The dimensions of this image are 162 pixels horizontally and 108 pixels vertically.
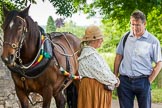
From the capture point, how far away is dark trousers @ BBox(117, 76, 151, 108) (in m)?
4.81

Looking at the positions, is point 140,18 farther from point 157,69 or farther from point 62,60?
point 62,60

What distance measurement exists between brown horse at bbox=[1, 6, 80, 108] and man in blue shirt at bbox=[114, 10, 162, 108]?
Result: 2.84ft

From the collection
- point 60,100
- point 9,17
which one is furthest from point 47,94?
point 9,17

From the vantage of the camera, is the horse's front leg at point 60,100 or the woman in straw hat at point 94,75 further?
the horse's front leg at point 60,100

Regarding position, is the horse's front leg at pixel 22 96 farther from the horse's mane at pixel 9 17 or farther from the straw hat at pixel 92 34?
the straw hat at pixel 92 34

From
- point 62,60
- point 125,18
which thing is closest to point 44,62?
point 62,60

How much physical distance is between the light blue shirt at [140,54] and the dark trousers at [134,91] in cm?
9

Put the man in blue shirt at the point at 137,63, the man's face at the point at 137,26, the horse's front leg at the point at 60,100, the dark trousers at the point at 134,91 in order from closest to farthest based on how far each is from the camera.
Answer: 1. the man's face at the point at 137,26
2. the man in blue shirt at the point at 137,63
3. the dark trousers at the point at 134,91
4. the horse's front leg at the point at 60,100

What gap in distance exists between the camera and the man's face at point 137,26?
14.9 feet

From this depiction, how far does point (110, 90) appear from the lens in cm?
427

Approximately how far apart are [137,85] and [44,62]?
3.92 ft

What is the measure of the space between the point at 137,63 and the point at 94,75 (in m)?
0.82

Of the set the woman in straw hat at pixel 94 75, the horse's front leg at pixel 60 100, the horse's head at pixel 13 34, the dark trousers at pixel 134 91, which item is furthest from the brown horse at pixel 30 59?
the dark trousers at pixel 134 91

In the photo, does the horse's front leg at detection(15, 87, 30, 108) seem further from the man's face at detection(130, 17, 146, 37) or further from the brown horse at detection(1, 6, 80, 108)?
the man's face at detection(130, 17, 146, 37)
